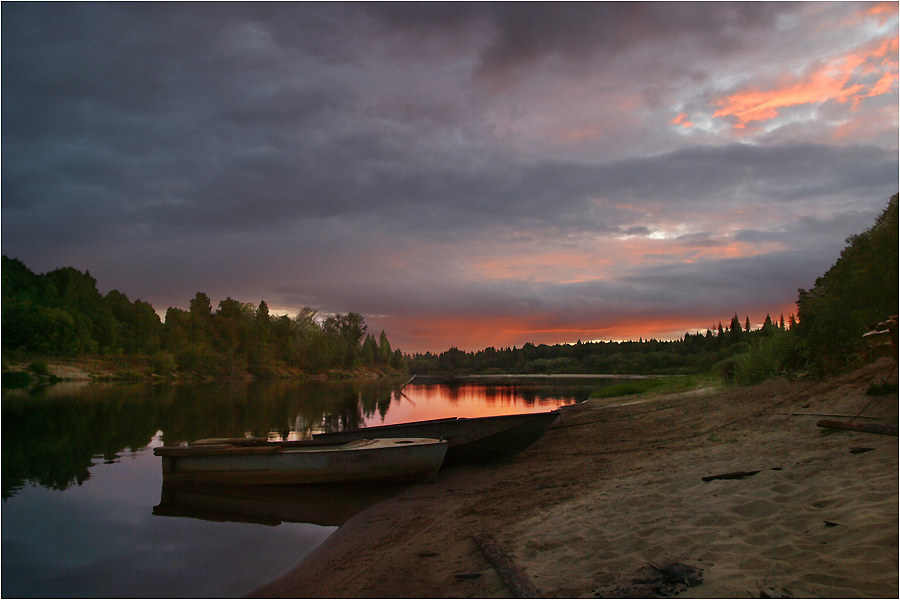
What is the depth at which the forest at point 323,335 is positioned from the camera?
65.4 ft

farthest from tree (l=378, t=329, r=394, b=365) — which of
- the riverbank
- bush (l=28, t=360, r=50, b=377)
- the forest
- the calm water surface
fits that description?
the calm water surface

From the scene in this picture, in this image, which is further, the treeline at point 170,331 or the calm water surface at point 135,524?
the treeline at point 170,331

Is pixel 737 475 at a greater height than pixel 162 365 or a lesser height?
greater

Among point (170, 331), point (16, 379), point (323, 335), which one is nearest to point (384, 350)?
point (323, 335)

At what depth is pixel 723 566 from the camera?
4883 mm

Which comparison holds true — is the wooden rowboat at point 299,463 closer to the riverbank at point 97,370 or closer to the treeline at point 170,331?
the riverbank at point 97,370

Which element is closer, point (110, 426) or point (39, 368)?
point (110, 426)

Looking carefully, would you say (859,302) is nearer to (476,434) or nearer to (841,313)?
(841,313)

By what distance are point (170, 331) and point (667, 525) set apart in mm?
104425

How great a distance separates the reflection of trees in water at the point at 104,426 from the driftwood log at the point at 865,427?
1884 centimetres

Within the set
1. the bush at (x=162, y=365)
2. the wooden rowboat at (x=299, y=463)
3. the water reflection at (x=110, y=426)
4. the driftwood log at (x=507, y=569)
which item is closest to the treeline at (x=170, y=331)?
the bush at (x=162, y=365)

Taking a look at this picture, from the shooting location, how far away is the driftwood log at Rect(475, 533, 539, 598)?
4969 mm

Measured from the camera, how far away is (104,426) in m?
Answer: 24.4

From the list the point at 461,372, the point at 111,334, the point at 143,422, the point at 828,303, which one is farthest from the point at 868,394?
the point at 461,372
